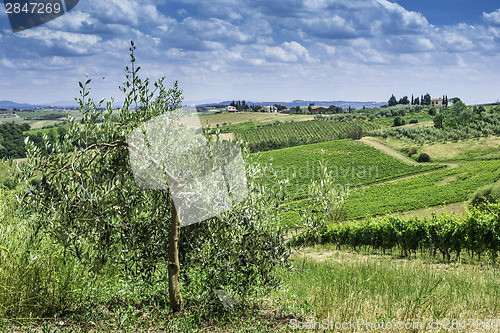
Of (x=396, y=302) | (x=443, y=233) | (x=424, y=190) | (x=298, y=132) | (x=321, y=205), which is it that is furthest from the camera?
(x=298, y=132)

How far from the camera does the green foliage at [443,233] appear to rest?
1467 cm

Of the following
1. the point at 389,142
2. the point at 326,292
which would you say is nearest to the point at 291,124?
the point at 389,142

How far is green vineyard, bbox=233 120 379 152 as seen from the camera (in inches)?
4688

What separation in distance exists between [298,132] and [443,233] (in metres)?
117

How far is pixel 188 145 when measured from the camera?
5.21m

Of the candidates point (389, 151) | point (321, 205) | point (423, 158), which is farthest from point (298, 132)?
point (321, 205)

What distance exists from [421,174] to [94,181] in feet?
313

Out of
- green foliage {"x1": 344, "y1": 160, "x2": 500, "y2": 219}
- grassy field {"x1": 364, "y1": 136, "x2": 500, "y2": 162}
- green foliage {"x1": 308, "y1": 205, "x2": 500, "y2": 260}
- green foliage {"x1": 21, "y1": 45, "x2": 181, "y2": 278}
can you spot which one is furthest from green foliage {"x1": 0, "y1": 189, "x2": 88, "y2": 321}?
grassy field {"x1": 364, "y1": 136, "x2": 500, "y2": 162}

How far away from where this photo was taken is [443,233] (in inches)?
628

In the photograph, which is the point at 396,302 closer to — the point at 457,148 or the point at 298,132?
the point at 457,148

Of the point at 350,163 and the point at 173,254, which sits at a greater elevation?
the point at 173,254

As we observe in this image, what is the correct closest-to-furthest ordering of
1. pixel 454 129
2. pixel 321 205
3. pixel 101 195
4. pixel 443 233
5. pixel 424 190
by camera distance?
pixel 101 195, pixel 321 205, pixel 443 233, pixel 424 190, pixel 454 129

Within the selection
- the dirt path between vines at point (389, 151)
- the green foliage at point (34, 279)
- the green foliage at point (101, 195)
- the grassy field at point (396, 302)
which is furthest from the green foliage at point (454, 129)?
the green foliage at point (34, 279)

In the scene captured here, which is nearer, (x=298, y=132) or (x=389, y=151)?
(x=389, y=151)
